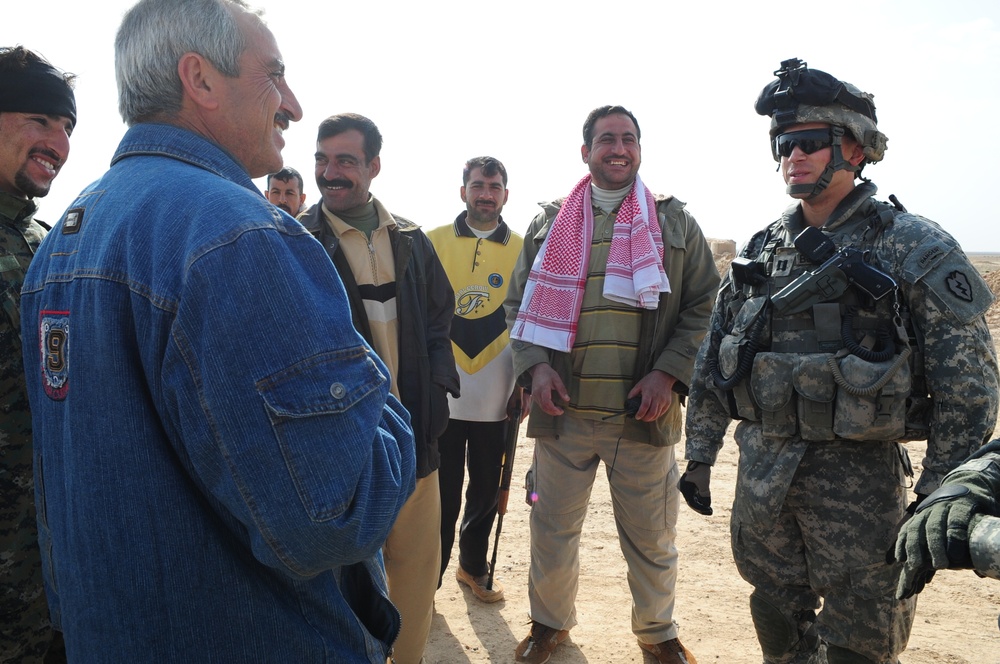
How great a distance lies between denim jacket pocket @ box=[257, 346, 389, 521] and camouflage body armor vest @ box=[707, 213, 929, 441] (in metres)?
2.08

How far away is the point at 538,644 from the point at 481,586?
2.50 feet

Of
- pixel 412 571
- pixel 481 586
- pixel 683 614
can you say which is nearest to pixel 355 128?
pixel 412 571

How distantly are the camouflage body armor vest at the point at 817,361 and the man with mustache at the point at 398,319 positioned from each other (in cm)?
132

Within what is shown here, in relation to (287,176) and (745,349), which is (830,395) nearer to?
(745,349)

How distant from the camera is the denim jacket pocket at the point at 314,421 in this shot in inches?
43.7

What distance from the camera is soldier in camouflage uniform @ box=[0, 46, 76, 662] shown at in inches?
85.1

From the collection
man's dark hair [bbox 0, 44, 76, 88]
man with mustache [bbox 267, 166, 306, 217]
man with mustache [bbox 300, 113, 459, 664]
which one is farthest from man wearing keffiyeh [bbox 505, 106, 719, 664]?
man's dark hair [bbox 0, 44, 76, 88]

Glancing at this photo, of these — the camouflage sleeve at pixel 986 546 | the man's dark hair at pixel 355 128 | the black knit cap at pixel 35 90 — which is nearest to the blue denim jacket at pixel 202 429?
the camouflage sleeve at pixel 986 546

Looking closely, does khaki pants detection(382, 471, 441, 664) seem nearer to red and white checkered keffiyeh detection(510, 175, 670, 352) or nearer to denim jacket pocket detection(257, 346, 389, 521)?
red and white checkered keffiyeh detection(510, 175, 670, 352)

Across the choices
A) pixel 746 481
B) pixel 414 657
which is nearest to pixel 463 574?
pixel 414 657

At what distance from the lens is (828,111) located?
2852 millimetres

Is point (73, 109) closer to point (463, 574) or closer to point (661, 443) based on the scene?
point (661, 443)

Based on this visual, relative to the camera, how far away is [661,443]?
3.54 m

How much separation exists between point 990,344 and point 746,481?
1.00 meters
